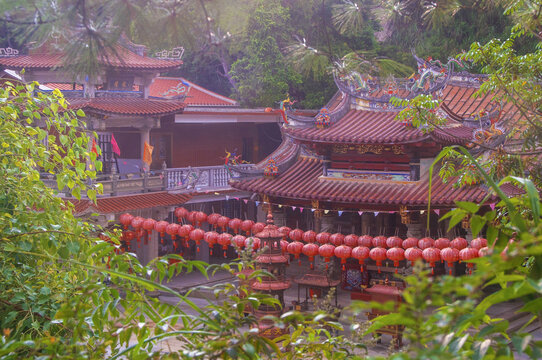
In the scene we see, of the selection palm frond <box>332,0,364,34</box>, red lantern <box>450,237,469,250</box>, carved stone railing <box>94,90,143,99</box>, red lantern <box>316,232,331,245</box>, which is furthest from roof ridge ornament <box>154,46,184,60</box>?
red lantern <box>450,237,469,250</box>

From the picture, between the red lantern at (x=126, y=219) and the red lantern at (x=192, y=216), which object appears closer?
the red lantern at (x=126, y=219)

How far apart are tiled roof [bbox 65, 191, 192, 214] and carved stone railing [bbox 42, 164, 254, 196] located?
20 cm

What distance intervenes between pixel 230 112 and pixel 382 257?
976 centimetres

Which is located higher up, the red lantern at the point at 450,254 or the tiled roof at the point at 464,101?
the tiled roof at the point at 464,101

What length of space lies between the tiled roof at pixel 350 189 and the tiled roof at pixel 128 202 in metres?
2.02

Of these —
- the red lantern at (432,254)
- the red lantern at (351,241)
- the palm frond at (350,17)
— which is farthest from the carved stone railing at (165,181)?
the red lantern at (432,254)

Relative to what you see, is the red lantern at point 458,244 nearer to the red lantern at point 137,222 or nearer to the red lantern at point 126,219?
Result: the red lantern at point 137,222

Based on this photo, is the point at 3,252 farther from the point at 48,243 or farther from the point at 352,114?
the point at 352,114

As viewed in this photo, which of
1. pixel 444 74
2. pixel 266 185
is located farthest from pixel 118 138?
pixel 444 74

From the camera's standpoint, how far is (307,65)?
35.5ft

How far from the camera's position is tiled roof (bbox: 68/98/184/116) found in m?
15.9

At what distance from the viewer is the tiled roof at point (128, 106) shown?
52.2 ft

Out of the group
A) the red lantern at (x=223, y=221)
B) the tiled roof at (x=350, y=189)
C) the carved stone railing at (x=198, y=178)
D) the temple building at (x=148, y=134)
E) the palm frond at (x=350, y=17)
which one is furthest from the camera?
the carved stone railing at (x=198, y=178)

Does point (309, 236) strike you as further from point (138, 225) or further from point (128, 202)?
point (128, 202)
